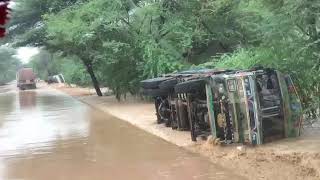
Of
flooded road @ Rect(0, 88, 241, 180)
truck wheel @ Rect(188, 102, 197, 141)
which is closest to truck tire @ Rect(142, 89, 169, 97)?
flooded road @ Rect(0, 88, 241, 180)

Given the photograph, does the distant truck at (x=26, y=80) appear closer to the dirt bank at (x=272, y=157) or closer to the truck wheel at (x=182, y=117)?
the truck wheel at (x=182, y=117)

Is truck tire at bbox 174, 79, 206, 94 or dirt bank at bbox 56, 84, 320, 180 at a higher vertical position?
truck tire at bbox 174, 79, 206, 94

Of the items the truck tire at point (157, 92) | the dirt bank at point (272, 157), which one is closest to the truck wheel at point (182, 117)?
the truck tire at point (157, 92)

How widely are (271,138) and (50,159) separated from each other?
4179 mm

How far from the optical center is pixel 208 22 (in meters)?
22.7

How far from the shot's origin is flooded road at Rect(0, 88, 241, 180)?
26.9 feet

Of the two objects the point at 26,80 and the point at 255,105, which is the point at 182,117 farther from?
the point at 26,80

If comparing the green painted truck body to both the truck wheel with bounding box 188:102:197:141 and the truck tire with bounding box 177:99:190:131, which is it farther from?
the truck tire with bounding box 177:99:190:131

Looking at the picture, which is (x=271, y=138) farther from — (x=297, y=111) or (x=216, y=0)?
(x=216, y=0)

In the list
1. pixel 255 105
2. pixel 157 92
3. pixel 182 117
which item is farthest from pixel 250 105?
pixel 157 92

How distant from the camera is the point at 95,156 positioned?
1017cm

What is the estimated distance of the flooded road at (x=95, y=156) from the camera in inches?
323

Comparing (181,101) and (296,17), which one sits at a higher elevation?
(296,17)

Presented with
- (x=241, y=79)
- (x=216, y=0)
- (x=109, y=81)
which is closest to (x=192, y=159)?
(x=241, y=79)
